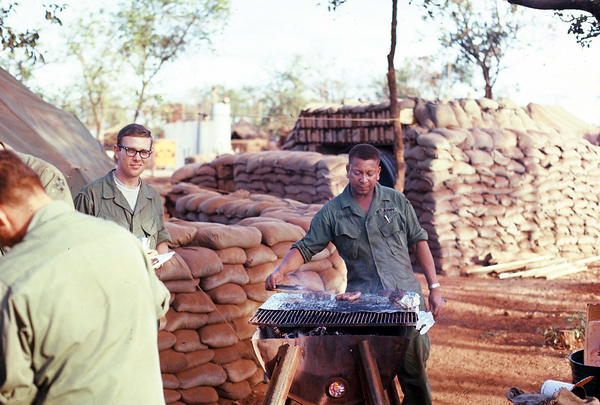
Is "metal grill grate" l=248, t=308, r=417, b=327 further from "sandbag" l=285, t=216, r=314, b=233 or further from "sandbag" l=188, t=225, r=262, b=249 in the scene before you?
"sandbag" l=285, t=216, r=314, b=233

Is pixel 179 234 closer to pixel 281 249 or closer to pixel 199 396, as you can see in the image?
pixel 281 249

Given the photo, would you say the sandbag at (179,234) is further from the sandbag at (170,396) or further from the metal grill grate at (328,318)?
the metal grill grate at (328,318)

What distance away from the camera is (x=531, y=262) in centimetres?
975

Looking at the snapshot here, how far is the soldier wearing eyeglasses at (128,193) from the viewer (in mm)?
3035

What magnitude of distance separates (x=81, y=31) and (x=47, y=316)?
1845 cm

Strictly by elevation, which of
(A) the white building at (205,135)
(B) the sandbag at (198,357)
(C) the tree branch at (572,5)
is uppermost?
(C) the tree branch at (572,5)

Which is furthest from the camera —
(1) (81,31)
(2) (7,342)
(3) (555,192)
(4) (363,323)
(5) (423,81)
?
(5) (423,81)

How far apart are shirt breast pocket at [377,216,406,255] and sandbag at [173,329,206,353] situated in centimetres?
176

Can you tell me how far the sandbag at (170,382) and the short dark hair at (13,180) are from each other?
276 cm

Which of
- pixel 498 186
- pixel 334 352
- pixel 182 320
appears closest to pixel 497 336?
pixel 182 320

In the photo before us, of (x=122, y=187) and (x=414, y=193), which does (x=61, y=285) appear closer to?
(x=122, y=187)

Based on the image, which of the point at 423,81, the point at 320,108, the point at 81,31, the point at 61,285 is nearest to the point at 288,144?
the point at 320,108

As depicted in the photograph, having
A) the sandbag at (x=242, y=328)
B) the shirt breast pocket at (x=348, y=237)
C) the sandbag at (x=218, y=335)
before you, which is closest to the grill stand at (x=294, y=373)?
the shirt breast pocket at (x=348, y=237)

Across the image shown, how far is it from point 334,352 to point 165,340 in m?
Result: 1.70
